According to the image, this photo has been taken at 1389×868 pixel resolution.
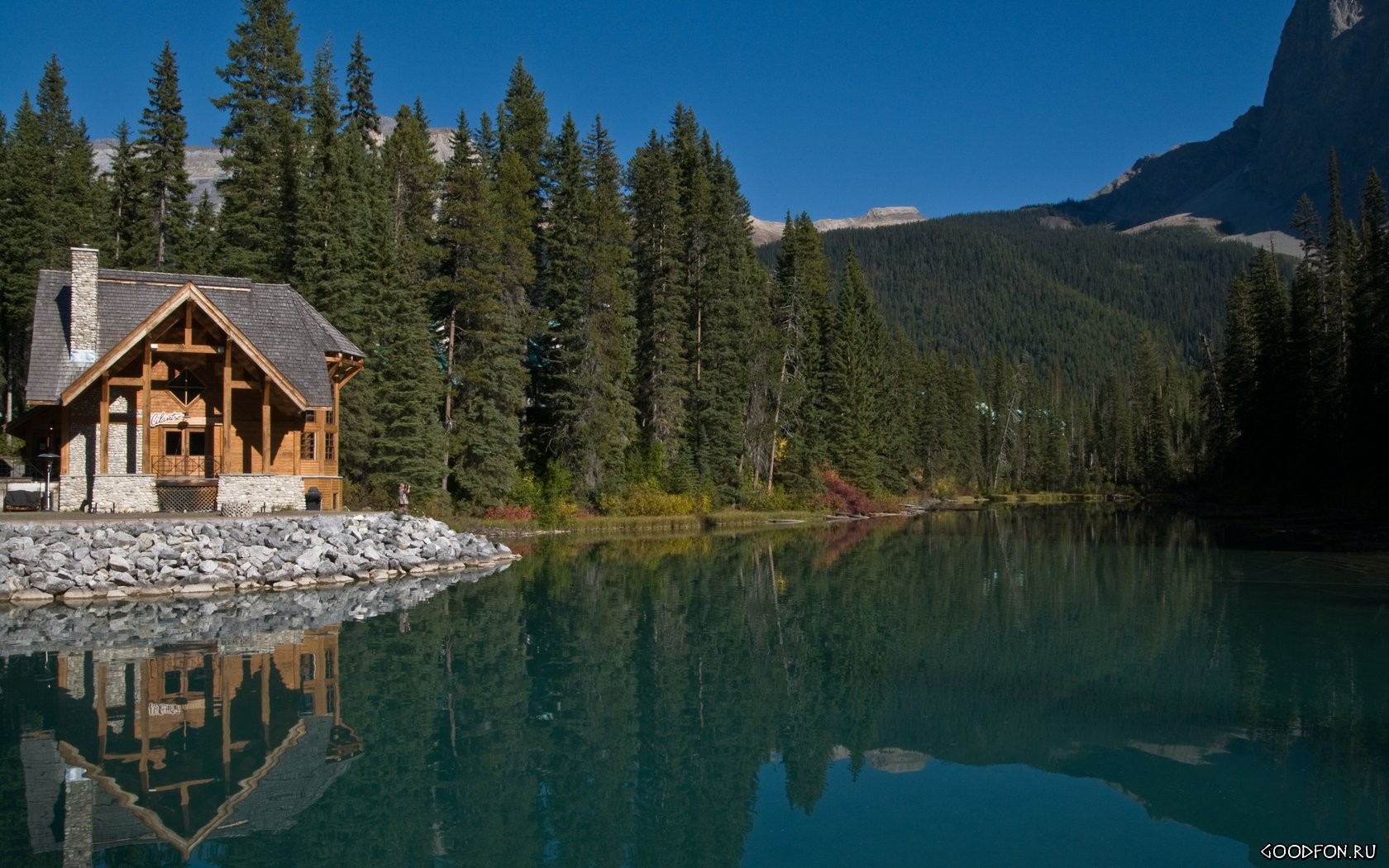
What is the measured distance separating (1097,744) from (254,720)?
10.8 m

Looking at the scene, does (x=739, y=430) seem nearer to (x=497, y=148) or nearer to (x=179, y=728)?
(x=497, y=148)

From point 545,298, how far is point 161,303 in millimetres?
22290

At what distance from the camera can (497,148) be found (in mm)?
62281

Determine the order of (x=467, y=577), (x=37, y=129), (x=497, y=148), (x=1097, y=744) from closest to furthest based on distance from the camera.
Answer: (x=1097, y=744) < (x=467, y=577) < (x=37, y=129) < (x=497, y=148)

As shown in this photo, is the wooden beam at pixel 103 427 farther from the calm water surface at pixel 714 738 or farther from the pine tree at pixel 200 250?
the pine tree at pixel 200 250

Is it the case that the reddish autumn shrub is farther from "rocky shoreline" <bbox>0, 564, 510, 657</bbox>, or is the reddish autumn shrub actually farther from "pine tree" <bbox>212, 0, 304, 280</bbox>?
"rocky shoreline" <bbox>0, 564, 510, 657</bbox>

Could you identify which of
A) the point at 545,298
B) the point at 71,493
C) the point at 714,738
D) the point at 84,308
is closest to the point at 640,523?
the point at 545,298

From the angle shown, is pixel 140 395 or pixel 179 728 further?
pixel 140 395

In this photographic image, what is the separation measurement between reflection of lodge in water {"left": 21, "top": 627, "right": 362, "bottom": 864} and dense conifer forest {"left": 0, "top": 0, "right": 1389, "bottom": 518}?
2162 centimetres

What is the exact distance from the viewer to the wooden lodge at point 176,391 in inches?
1134

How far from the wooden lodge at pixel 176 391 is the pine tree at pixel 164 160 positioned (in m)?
17.5

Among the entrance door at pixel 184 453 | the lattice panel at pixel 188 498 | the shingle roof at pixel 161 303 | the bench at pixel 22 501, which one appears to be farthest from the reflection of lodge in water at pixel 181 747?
the bench at pixel 22 501

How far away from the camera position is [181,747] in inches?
476

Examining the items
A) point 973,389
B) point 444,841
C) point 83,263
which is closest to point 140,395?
point 83,263
